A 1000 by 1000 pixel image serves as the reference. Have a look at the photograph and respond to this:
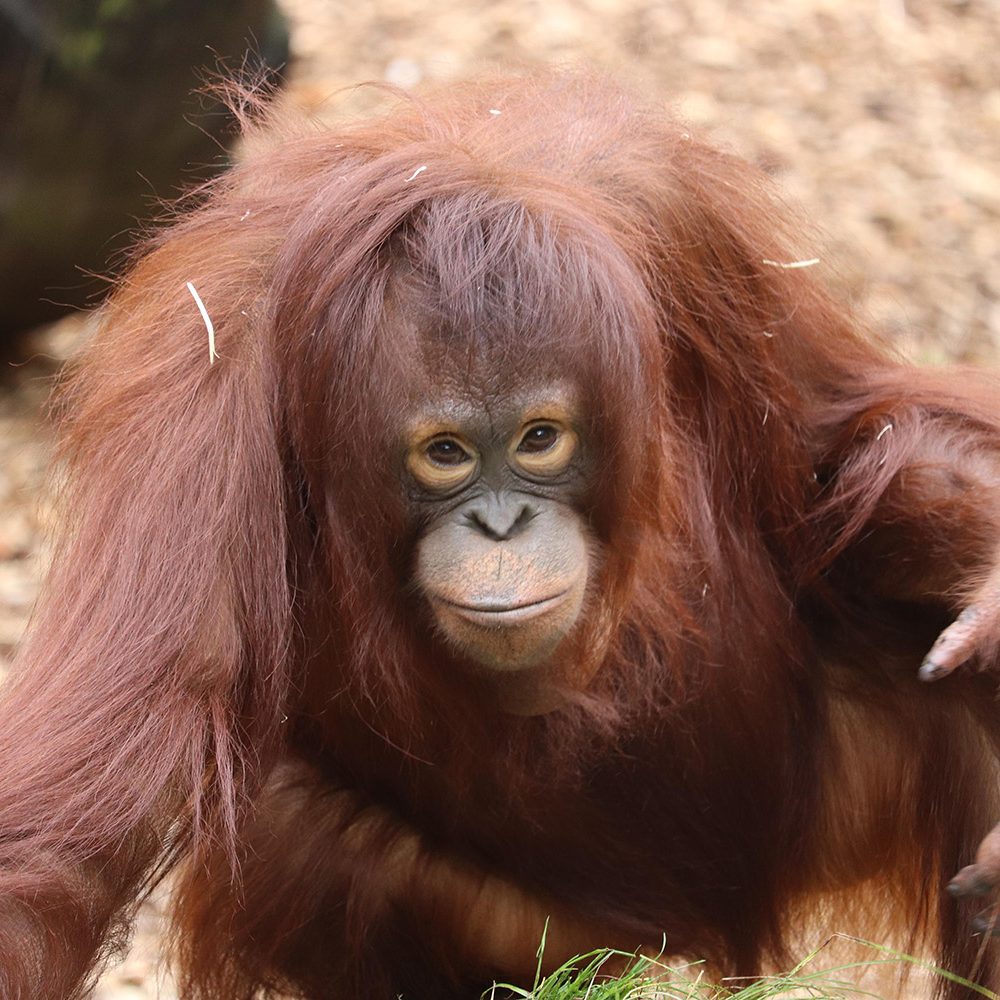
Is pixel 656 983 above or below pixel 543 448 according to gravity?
below

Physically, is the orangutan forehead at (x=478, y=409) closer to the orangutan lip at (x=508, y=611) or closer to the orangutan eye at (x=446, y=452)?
the orangutan eye at (x=446, y=452)

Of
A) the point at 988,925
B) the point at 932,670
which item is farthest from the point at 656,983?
the point at 932,670

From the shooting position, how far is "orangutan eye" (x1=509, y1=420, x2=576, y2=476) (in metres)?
2.67

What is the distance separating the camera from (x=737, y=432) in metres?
3.16

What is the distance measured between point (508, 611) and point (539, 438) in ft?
0.97

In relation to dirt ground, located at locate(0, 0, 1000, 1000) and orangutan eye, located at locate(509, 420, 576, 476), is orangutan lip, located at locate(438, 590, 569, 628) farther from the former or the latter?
dirt ground, located at locate(0, 0, 1000, 1000)

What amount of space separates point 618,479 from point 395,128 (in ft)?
2.45

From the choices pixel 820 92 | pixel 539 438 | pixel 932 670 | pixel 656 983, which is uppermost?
pixel 539 438

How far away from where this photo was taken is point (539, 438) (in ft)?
8.83

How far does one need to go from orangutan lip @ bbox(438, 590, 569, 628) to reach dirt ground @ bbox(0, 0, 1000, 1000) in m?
3.05

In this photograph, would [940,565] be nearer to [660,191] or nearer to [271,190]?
[660,191]

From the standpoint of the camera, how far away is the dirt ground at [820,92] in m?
5.75

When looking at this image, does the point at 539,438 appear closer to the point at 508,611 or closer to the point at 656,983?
the point at 508,611

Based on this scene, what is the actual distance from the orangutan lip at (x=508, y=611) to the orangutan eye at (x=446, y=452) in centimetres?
23
